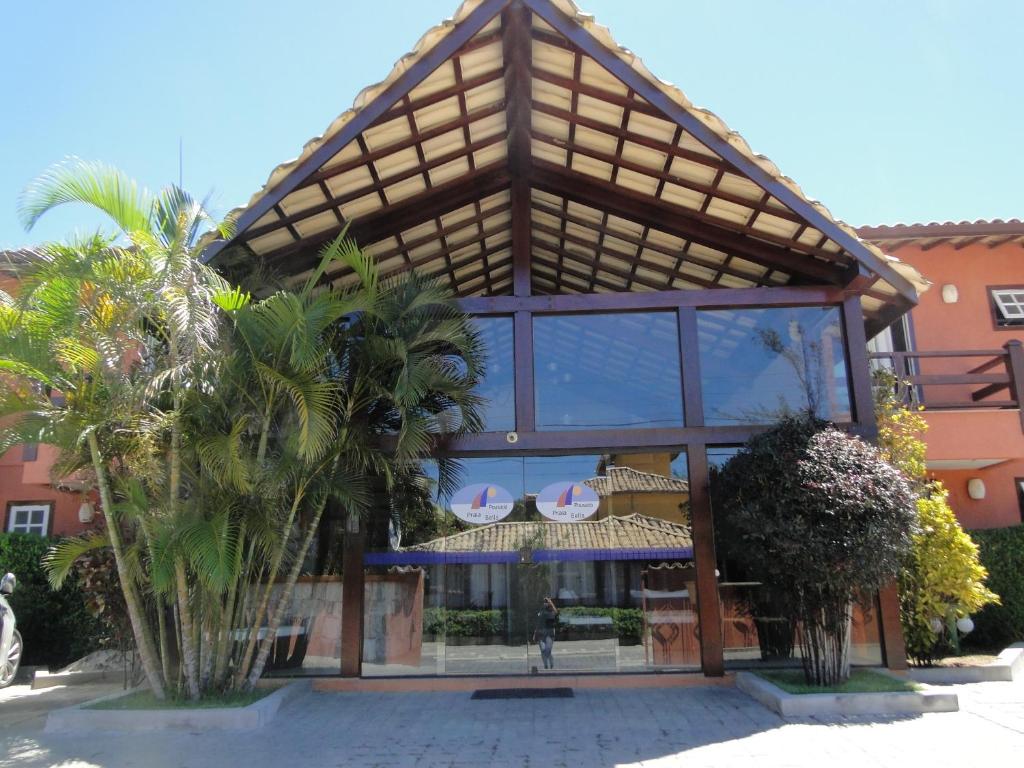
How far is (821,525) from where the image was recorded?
7738 millimetres

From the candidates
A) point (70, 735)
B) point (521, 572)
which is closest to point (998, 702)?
point (521, 572)

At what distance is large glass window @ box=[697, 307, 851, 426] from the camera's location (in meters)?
10.0

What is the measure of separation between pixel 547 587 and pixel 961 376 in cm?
701

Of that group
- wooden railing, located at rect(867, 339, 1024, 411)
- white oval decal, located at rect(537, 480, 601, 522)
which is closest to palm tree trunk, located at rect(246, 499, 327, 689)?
white oval decal, located at rect(537, 480, 601, 522)

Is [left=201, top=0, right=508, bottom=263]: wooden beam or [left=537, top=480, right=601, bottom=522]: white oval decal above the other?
[left=201, top=0, right=508, bottom=263]: wooden beam

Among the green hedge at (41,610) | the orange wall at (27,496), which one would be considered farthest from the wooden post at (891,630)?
the orange wall at (27,496)

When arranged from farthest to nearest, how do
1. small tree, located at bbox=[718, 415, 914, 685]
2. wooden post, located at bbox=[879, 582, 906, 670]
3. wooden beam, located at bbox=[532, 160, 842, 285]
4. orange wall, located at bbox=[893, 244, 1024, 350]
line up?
→ orange wall, located at bbox=[893, 244, 1024, 350] → wooden beam, located at bbox=[532, 160, 842, 285] → wooden post, located at bbox=[879, 582, 906, 670] → small tree, located at bbox=[718, 415, 914, 685]

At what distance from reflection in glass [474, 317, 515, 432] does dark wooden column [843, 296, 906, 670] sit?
4.42 meters

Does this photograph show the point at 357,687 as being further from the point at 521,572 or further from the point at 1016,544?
the point at 1016,544

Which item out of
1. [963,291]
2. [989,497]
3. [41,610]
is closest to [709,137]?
[963,291]

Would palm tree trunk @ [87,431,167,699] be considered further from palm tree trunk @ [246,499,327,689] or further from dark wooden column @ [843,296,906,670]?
→ dark wooden column @ [843,296,906,670]

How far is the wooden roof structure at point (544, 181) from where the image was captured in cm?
820

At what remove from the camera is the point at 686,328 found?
10180mm

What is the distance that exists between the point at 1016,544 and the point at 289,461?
410 inches
